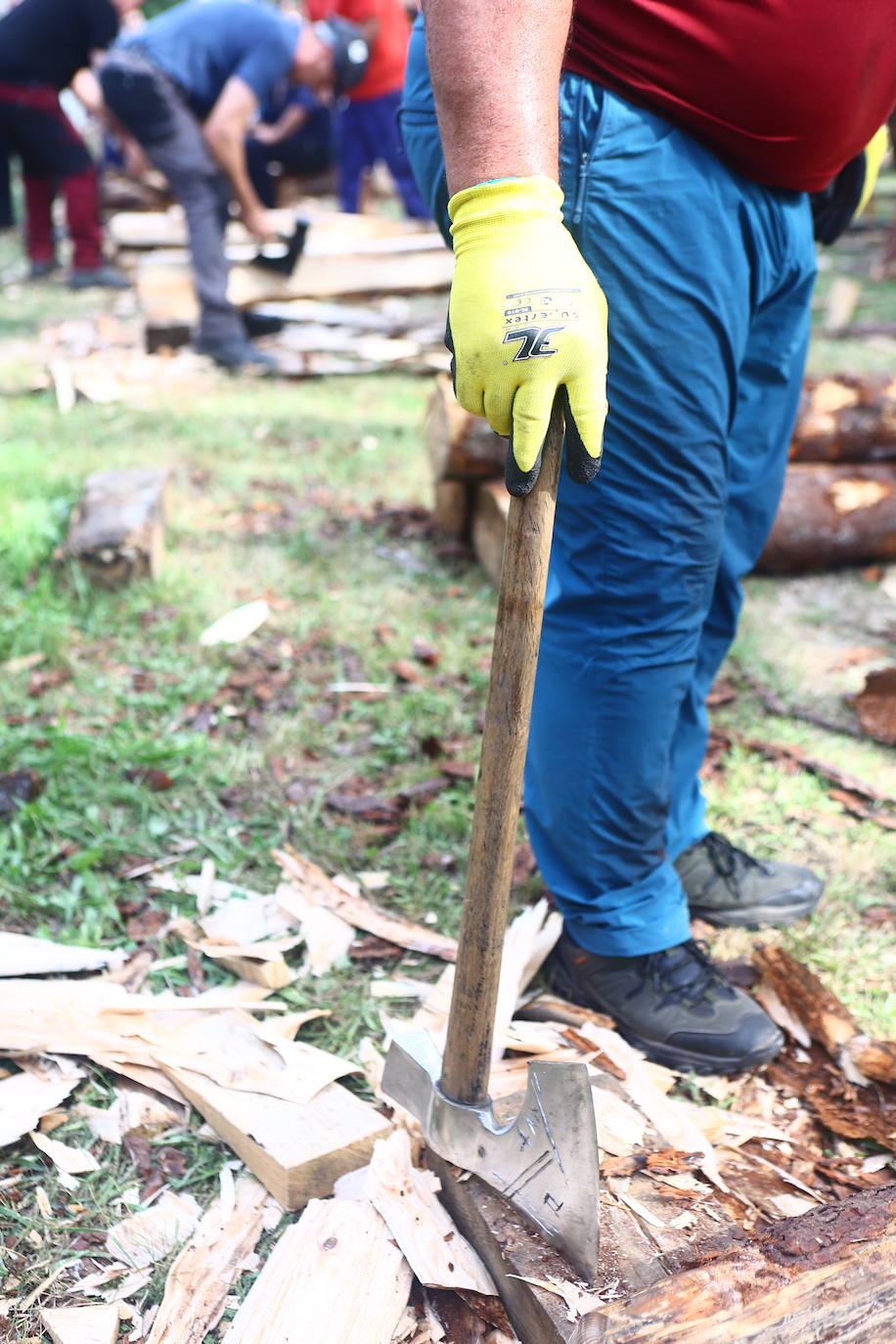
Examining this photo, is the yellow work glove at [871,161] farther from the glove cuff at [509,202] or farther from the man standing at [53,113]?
the man standing at [53,113]

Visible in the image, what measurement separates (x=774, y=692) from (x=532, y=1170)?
2.06 m

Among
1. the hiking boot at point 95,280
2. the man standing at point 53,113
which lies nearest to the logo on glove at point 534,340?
A: the man standing at point 53,113

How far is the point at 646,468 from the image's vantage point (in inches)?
67.6

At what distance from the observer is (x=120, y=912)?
227 centimetres

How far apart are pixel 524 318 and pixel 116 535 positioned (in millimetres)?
2521

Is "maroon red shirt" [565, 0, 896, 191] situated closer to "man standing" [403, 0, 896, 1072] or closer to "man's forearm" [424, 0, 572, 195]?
"man standing" [403, 0, 896, 1072]

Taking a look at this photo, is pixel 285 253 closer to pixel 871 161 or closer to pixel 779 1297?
pixel 871 161

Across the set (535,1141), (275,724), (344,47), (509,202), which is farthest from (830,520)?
(344,47)

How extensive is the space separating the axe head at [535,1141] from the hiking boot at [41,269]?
9.34m

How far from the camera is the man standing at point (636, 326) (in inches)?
53.9

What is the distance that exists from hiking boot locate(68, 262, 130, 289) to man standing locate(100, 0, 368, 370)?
8.96 feet

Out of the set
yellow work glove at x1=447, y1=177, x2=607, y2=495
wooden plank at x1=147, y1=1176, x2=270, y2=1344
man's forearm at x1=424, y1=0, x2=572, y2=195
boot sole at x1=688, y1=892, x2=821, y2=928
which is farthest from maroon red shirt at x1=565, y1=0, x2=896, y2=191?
wooden plank at x1=147, y1=1176, x2=270, y2=1344

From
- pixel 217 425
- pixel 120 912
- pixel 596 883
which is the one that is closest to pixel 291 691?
pixel 120 912

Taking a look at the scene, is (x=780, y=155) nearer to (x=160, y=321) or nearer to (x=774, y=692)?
(x=774, y=692)
